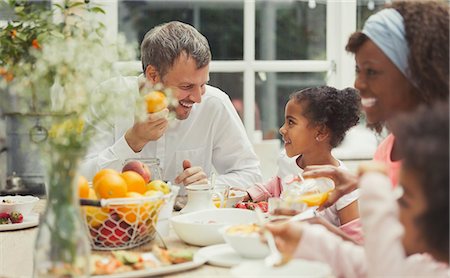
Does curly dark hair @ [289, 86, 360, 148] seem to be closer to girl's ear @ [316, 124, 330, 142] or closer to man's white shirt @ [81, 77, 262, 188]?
girl's ear @ [316, 124, 330, 142]

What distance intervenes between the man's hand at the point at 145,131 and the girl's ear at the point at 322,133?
1.70ft

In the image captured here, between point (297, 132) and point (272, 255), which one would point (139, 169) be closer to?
point (272, 255)

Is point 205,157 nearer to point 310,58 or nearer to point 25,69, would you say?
point 310,58

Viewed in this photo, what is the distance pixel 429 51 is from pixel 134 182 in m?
0.71

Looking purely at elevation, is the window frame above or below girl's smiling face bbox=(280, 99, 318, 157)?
above

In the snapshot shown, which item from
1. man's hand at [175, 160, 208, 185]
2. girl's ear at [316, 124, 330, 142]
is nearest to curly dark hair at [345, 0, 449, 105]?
man's hand at [175, 160, 208, 185]

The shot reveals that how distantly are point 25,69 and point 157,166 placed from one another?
608 millimetres

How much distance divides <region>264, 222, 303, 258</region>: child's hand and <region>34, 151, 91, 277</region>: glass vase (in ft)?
1.13

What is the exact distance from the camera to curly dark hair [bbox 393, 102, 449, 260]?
996 mm

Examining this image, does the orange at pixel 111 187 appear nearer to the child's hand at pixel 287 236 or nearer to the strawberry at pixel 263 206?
the child's hand at pixel 287 236

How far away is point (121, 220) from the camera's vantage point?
1.47 metres

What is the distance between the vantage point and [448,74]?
55.1 inches

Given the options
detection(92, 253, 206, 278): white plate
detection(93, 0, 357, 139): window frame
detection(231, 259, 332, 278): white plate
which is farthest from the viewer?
detection(93, 0, 357, 139): window frame

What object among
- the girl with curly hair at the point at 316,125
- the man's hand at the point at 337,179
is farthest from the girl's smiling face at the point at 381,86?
the girl with curly hair at the point at 316,125
